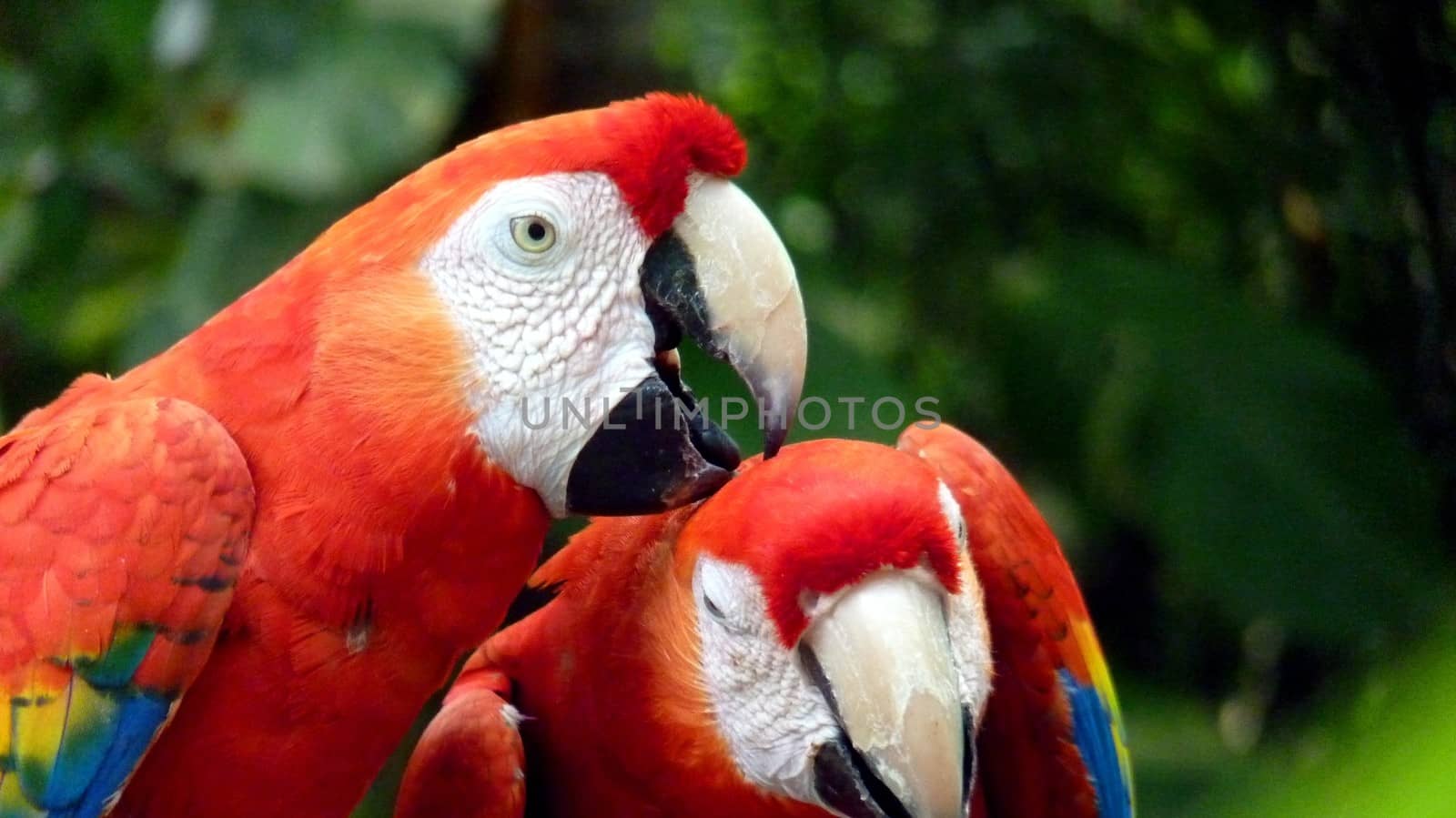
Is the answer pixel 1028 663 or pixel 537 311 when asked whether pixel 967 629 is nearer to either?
pixel 1028 663

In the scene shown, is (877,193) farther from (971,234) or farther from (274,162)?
(274,162)

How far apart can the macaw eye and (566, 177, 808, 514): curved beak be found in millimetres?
95

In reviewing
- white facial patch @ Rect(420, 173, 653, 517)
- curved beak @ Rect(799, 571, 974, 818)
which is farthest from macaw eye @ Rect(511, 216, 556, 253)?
curved beak @ Rect(799, 571, 974, 818)

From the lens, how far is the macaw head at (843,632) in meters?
1.08

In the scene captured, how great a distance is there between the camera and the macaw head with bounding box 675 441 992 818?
1.08 m

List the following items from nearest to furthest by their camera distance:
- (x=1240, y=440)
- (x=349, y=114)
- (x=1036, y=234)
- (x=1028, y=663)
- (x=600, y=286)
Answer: (x=600, y=286), (x=1028, y=663), (x=1240, y=440), (x=349, y=114), (x=1036, y=234)

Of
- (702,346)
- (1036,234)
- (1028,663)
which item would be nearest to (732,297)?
(702,346)

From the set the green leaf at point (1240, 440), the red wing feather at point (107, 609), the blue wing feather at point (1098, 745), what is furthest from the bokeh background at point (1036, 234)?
the red wing feather at point (107, 609)

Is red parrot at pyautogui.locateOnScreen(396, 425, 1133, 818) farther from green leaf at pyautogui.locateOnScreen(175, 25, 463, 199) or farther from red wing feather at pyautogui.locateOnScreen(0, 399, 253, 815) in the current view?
green leaf at pyautogui.locateOnScreen(175, 25, 463, 199)

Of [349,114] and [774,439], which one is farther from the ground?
[349,114]

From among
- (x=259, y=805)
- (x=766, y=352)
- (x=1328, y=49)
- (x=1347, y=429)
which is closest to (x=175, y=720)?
(x=259, y=805)

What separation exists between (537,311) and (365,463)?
193mm

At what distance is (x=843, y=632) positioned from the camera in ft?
3.61

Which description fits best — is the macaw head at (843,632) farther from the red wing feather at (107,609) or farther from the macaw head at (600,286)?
the red wing feather at (107,609)
